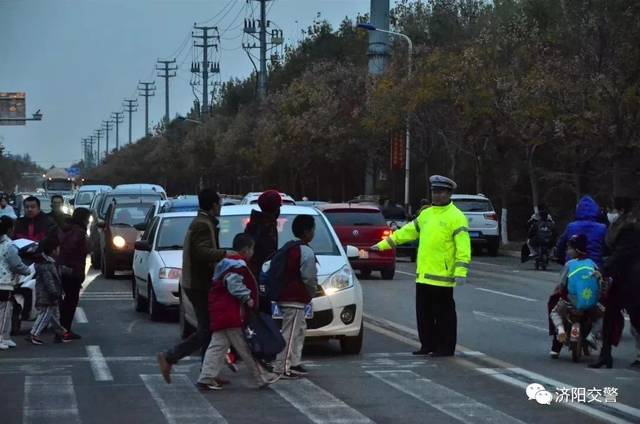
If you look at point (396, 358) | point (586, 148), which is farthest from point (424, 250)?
point (586, 148)

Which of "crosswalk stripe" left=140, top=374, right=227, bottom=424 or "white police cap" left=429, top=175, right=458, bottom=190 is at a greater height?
"white police cap" left=429, top=175, right=458, bottom=190

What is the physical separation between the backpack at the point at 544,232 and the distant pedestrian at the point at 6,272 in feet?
64.8

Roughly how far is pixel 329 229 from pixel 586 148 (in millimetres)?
25224

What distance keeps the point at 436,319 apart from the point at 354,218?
555 inches

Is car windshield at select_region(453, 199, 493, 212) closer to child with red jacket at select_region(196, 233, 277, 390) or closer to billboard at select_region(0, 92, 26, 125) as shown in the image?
child with red jacket at select_region(196, 233, 277, 390)

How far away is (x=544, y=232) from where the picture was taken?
1251 inches

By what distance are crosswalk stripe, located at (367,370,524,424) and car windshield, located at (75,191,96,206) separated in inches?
1479

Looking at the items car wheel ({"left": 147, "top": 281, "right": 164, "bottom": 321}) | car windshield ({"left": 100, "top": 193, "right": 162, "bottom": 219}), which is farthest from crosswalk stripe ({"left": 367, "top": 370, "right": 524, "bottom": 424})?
car windshield ({"left": 100, "top": 193, "right": 162, "bottom": 219})

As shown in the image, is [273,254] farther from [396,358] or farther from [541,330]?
[541,330]

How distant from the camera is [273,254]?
39.8 feet

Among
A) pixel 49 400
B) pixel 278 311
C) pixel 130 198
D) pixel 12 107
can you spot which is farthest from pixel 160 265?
pixel 12 107

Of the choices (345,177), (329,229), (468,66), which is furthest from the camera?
(345,177)

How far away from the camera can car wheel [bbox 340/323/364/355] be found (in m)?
13.3

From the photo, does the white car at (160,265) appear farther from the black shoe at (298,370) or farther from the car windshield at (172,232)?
the black shoe at (298,370)
